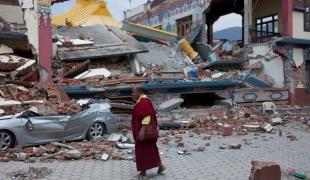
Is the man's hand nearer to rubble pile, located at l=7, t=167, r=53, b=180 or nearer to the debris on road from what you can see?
rubble pile, located at l=7, t=167, r=53, b=180

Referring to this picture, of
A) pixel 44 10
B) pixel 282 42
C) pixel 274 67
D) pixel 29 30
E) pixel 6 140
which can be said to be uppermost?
pixel 44 10

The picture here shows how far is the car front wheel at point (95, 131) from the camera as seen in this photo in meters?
12.9

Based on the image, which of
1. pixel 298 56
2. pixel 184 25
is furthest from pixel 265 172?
pixel 184 25

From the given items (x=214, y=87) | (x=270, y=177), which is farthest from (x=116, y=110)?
(x=270, y=177)

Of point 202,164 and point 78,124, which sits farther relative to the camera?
point 78,124

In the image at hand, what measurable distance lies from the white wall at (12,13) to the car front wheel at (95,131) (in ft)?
19.6

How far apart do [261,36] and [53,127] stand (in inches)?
681

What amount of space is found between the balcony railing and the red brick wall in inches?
128

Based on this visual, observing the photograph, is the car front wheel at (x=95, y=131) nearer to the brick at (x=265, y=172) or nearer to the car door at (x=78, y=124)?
the car door at (x=78, y=124)

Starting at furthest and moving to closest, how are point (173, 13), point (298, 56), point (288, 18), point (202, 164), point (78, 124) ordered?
point (173, 13), point (298, 56), point (288, 18), point (78, 124), point (202, 164)

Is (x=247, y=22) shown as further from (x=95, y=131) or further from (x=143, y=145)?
(x=143, y=145)

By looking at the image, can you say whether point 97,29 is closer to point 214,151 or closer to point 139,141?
point 214,151

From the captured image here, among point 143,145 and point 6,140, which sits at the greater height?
point 143,145

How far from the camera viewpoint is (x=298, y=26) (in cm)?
2448
